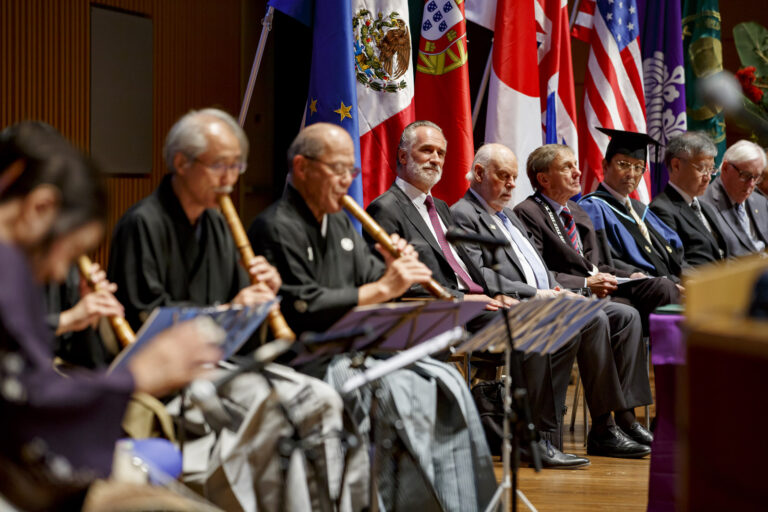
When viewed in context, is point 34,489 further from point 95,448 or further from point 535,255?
point 535,255

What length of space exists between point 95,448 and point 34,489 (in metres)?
0.13

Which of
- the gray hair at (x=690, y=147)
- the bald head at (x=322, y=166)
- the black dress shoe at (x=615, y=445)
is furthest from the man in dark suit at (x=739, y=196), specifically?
the bald head at (x=322, y=166)

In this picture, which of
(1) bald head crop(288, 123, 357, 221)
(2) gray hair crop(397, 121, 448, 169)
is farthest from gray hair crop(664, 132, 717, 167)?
(1) bald head crop(288, 123, 357, 221)

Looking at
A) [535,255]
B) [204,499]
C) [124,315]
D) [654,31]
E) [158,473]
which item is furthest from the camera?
[654,31]

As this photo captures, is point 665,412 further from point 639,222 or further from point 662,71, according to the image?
point 662,71

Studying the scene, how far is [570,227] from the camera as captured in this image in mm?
5410

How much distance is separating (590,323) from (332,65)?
1865mm

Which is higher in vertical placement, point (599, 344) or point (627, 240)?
point (627, 240)

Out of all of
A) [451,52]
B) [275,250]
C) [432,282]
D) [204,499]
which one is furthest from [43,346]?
[451,52]

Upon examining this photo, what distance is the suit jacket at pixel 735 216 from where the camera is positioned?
6.55m

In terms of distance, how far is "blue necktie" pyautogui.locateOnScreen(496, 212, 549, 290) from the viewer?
4953 millimetres

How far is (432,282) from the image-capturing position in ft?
12.2

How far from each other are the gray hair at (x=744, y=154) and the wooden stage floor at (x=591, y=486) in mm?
2841

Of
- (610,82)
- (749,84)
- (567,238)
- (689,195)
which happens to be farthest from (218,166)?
(749,84)
